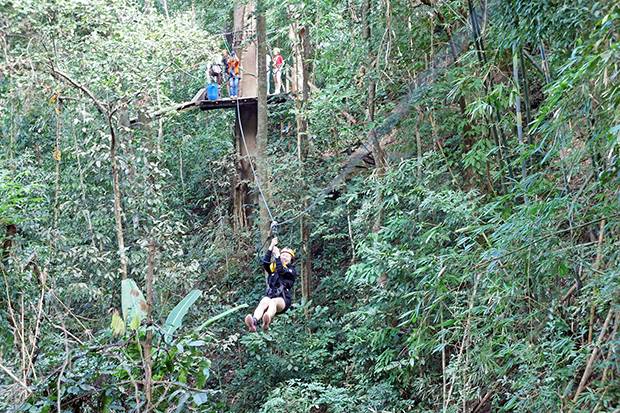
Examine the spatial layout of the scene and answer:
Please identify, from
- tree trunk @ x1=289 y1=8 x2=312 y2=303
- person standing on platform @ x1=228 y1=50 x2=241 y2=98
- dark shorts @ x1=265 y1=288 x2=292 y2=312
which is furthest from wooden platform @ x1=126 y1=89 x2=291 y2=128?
dark shorts @ x1=265 y1=288 x2=292 y2=312

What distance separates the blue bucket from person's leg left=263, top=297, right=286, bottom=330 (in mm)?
4106

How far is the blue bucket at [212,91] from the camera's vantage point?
10.1 m

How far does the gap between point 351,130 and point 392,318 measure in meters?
2.07

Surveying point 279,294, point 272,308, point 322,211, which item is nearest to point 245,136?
point 322,211

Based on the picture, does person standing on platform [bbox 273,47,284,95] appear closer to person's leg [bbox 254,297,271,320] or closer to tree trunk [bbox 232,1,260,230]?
tree trunk [bbox 232,1,260,230]

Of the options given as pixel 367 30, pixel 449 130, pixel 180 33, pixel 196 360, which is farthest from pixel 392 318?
pixel 180 33

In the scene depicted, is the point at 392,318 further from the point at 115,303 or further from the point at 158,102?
the point at 158,102

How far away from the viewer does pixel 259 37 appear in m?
9.49

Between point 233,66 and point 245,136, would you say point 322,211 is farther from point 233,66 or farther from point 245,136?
point 233,66

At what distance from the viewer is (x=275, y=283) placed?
269 inches

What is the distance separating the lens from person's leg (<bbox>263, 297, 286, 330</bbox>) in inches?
267

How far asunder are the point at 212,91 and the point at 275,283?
13.5 ft

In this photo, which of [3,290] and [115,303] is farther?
[115,303]

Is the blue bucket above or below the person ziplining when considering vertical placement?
→ above
